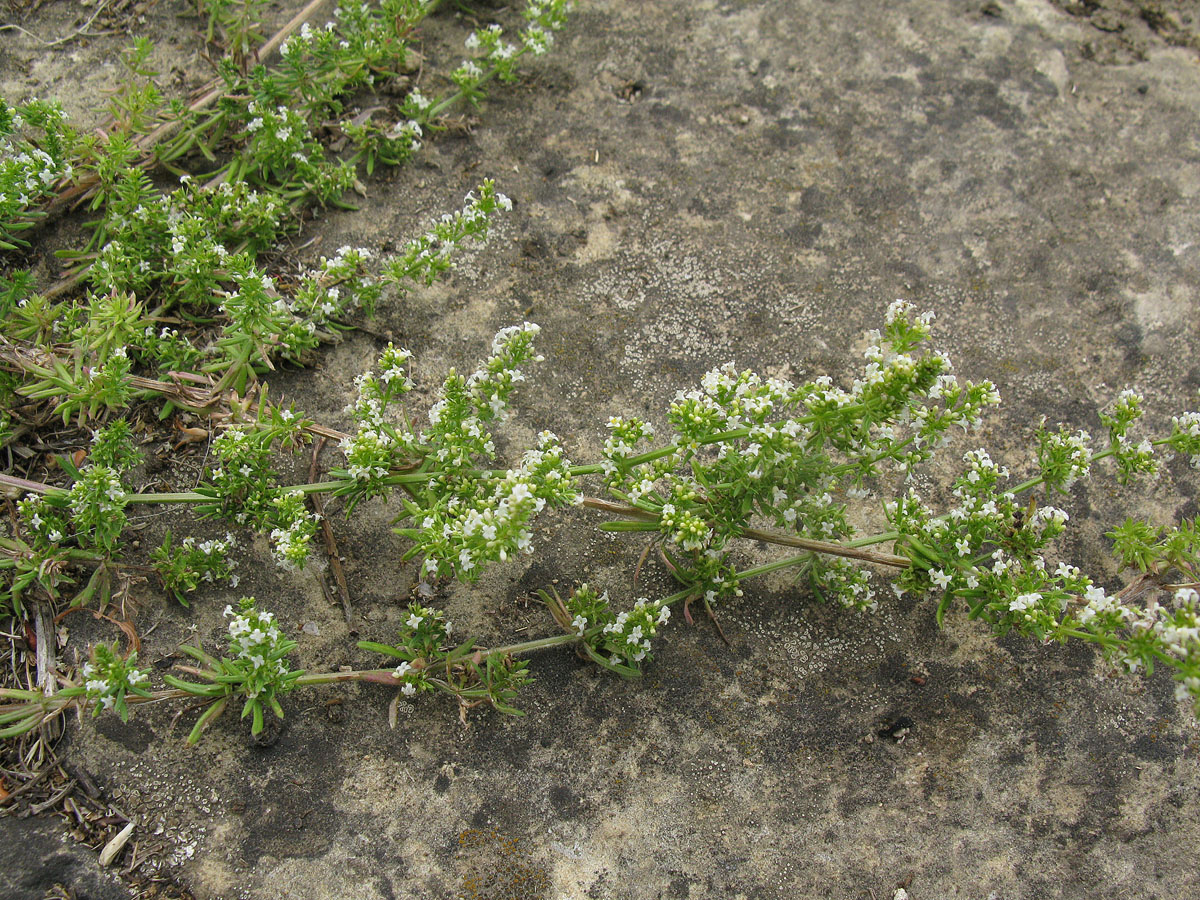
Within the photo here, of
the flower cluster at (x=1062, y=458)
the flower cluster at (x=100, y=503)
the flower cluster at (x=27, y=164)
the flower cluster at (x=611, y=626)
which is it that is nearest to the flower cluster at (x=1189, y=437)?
the flower cluster at (x=1062, y=458)

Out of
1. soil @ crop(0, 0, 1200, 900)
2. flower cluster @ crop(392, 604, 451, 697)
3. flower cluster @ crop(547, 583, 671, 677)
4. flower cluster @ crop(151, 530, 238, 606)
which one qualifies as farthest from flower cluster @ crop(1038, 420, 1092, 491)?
flower cluster @ crop(151, 530, 238, 606)

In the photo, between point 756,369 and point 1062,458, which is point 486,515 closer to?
point 756,369

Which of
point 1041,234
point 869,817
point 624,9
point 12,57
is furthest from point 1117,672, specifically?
point 12,57

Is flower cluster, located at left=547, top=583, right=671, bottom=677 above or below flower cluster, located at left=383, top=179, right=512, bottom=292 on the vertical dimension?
below

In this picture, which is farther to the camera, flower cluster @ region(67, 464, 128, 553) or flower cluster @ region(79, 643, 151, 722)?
flower cluster @ region(67, 464, 128, 553)

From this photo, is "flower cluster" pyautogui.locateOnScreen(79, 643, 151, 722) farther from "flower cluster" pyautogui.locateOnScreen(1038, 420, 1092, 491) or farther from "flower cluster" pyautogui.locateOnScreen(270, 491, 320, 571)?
"flower cluster" pyautogui.locateOnScreen(1038, 420, 1092, 491)

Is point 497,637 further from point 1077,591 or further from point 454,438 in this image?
point 1077,591
